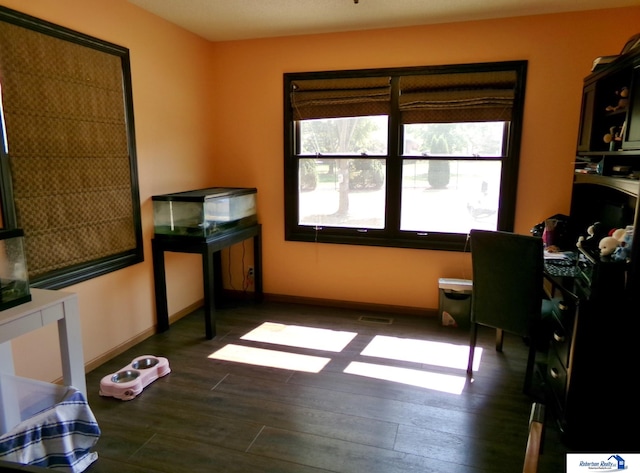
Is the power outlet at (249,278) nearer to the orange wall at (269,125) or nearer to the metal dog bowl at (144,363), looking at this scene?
the orange wall at (269,125)

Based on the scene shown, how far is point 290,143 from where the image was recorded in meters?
3.94

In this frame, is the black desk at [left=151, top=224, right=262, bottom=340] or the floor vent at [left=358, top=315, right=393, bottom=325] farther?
the floor vent at [left=358, top=315, right=393, bottom=325]

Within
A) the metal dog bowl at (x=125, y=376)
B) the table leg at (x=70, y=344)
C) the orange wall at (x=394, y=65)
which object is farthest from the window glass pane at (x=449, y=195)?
the table leg at (x=70, y=344)

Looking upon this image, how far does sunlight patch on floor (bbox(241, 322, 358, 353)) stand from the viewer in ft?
10.7

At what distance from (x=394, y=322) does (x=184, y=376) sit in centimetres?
178

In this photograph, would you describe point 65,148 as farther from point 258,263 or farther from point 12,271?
point 258,263

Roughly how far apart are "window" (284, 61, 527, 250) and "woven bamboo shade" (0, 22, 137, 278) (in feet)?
5.01

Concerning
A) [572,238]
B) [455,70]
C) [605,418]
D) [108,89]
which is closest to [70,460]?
[108,89]

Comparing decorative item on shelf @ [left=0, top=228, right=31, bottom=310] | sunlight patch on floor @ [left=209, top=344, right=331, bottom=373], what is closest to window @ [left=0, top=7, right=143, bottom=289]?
decorative item on shelf @ [left=0, top=228, right=31, bottom=310]

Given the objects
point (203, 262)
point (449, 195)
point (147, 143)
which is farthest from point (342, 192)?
point (147, 143)

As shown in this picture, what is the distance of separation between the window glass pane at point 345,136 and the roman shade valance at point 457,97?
27cm

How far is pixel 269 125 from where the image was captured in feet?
13.0

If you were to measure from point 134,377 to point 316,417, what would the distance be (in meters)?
1.18

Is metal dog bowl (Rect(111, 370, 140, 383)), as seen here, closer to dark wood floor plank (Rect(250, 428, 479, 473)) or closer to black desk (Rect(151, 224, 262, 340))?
black desk (Rect(151, 224, 262, 340))
